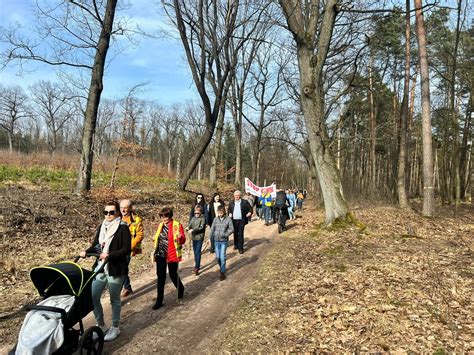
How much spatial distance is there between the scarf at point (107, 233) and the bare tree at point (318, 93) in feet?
27.2

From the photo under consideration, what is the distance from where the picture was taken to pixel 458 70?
78.1ft

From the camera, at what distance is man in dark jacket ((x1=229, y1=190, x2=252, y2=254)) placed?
36.7 ft

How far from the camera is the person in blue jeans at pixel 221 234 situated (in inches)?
335

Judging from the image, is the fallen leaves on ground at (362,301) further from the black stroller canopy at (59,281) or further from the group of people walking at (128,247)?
the black stroller canopy at (59,281)

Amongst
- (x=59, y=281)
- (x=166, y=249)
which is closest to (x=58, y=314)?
(x=59, y=281)

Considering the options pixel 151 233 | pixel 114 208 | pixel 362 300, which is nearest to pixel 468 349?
pixel 362 300

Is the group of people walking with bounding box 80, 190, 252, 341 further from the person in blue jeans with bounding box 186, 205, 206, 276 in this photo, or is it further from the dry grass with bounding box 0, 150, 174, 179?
the dry grass with bounding box 0, 150, 174, 179

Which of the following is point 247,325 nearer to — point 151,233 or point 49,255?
point 49,255

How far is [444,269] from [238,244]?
6021 mm

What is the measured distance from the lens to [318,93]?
12.0 meters

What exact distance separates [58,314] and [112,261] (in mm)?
1365

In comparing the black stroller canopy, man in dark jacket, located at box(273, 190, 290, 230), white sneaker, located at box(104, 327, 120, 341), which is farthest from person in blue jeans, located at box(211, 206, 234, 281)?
man in dark jacket, located at box(273, 190, 290, 230)

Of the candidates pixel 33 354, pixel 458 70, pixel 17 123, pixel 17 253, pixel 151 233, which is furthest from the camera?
pixel 17 123

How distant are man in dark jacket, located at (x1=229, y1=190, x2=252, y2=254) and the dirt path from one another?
3.83 feet
